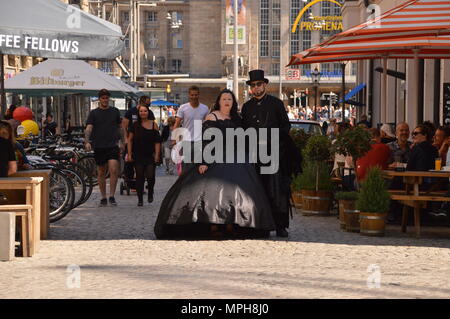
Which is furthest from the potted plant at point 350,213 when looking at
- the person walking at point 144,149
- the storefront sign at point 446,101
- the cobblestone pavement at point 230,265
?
the storefront sign at point 446,101

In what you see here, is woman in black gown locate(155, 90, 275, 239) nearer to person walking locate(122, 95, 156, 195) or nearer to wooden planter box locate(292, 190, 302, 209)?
wooden planter box locate(292, 190, 302, 209)

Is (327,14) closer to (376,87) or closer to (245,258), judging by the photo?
(376,87)

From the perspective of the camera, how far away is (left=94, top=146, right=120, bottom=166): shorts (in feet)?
57.3

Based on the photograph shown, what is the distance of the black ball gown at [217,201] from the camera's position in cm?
1224

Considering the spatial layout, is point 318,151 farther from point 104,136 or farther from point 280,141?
point 104,136

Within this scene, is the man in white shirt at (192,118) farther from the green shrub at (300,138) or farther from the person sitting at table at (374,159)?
the person sitting at table at (374,159)

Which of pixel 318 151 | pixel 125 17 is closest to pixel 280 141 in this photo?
pixel 318 151

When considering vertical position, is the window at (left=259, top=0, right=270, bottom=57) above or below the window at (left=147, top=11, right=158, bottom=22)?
below

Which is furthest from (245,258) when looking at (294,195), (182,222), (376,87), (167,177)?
(376,87)

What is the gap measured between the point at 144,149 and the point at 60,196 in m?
3.01

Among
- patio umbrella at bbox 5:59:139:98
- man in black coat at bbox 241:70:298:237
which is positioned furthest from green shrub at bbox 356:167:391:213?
patio umbrella at bbox 5:59:139:98

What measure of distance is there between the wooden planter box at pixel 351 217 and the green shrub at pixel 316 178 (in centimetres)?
213

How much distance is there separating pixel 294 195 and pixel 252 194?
5050mm

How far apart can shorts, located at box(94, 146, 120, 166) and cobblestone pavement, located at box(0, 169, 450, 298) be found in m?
2.99
